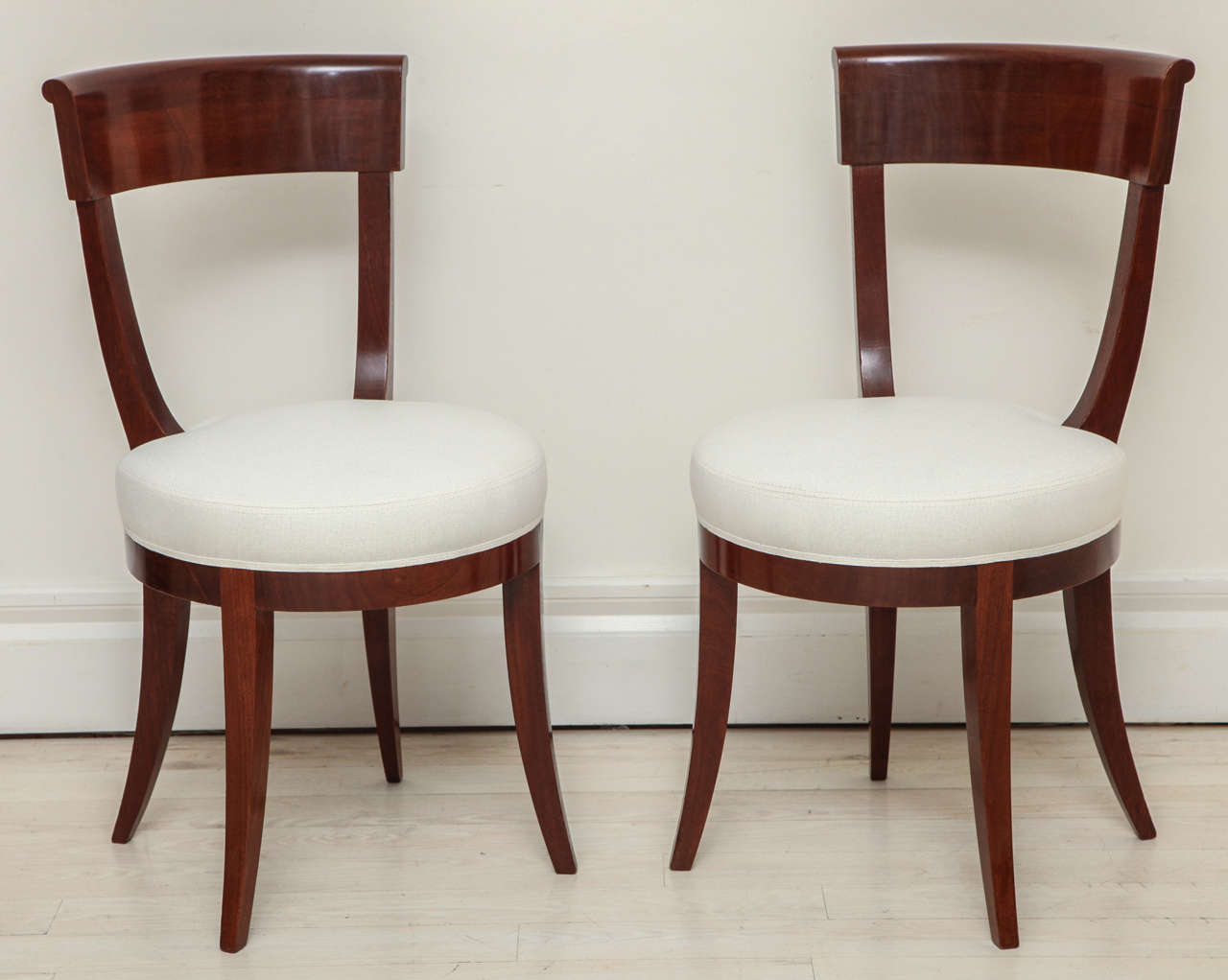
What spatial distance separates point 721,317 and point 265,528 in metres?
0.80

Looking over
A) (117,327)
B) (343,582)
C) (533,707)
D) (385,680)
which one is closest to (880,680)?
(533,707)

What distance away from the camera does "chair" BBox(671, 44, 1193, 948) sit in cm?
127

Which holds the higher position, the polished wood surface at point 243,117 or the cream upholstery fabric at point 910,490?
the polished wood surface at point 243,117

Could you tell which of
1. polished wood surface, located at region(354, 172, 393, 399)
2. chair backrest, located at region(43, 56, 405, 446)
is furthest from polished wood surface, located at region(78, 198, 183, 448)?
polished wood surface, located at region(354, 172, 393, 399)

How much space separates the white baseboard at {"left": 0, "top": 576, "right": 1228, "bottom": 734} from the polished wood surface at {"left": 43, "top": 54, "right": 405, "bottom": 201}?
658 millimetres

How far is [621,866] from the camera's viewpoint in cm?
155

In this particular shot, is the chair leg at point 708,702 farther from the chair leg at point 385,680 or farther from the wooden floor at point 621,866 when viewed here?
the chair leg at point 385,680

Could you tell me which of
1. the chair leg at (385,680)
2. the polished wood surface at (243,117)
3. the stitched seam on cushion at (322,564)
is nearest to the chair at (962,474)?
the stitched seam on cushion at (322,564)

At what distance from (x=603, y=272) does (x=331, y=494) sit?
68 cm

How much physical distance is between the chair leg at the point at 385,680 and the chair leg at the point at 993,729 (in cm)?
75

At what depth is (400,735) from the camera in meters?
1.84

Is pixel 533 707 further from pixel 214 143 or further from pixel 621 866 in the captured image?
pixel 214 143

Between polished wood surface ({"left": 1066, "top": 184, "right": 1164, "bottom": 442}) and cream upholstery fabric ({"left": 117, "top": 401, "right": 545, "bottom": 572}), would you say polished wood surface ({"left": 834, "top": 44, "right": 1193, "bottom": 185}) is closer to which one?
polished wood surface ({"left": 1066, "top": 184, "right": 1164, "bottom": 442})

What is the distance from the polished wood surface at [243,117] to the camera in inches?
58.2
